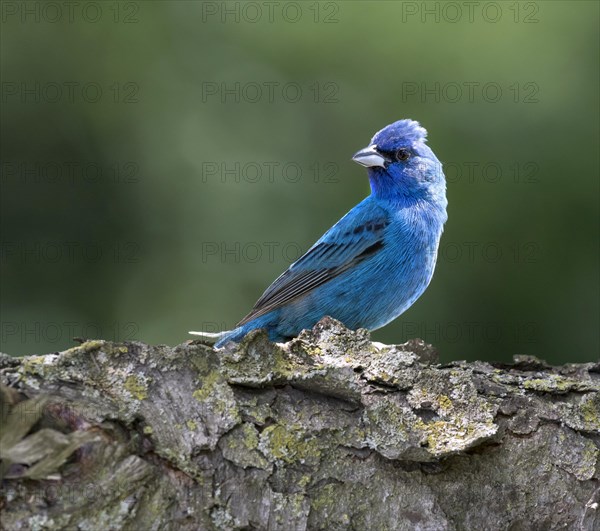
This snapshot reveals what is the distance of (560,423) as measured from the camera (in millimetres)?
3521

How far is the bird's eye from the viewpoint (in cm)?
664

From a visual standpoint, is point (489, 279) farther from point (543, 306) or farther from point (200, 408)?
point (200, 408)

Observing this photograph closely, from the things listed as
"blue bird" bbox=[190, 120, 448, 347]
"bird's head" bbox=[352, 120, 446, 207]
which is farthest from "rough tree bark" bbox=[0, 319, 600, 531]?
"bird's head" bbox=[352, 120, 446, 207]

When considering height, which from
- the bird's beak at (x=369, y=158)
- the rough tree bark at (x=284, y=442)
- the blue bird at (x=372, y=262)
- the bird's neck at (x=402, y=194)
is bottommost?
the rough tree bark at (x=284, y=442)

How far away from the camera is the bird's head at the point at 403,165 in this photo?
6562 mm

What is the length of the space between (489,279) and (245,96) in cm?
271

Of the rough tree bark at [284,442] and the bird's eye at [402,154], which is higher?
the bird's eye at [402,154]

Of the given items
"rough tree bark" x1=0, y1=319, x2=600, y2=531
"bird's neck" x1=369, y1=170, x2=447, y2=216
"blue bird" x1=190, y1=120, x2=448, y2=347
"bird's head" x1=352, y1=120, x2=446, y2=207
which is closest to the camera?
"rough tree bark" x1=0, y1=319, x2=600, y2=531

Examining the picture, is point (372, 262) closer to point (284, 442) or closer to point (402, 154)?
point (402, 154)

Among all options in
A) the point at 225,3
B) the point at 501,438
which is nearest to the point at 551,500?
the point at 501,438

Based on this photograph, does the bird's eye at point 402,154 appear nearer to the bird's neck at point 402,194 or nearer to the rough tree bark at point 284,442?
the bird's neck at point 402,194

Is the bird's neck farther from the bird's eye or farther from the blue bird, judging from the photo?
the bird's eye

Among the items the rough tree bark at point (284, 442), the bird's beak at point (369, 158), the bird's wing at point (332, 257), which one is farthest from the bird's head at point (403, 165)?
the rough tree bark at point (284, 442)

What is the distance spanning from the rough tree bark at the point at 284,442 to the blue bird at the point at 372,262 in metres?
2.22
